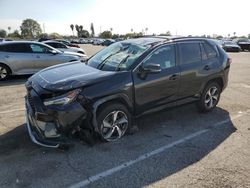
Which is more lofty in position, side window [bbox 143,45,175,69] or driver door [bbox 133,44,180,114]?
side window [bbox 143,45,175,69]

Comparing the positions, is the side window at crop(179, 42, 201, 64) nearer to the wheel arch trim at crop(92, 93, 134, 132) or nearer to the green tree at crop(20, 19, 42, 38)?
the wheel arch trim at crop(92, 93, 134, 132)

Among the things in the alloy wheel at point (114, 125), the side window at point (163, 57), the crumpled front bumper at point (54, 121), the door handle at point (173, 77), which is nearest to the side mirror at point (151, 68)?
the side window at point (163, 57)

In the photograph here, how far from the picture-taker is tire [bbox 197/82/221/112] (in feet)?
20.4

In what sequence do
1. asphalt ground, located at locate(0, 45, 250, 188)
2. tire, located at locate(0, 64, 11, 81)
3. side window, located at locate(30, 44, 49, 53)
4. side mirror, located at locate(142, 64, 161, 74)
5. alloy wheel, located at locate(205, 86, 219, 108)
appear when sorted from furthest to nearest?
1. side window, located at locate(30, 44, 49, 53)
2. tire, located at locate(0, 64, 11, 81)
3. alloy wheel, located at locate(205, 86, 219, 108)
4. side mirror, located at locate(142, 64, 161, 74)
5. asphalt ground, located at locate(0, 45, 250, 188)

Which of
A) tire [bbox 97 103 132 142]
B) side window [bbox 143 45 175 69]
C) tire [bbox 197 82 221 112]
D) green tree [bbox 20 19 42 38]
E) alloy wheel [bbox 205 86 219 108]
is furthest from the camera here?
green tree [bbox 20 19 42 38]

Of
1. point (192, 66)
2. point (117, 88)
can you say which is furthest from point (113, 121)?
point (192, 66)

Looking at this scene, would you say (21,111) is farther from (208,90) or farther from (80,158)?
(208,90)

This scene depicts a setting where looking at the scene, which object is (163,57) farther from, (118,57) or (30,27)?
(30,27)

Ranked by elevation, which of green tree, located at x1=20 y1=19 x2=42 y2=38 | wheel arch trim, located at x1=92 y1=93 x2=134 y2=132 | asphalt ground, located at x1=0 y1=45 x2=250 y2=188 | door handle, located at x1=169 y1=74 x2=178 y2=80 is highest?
door handle, located at x1=169 y1=74 x2=178 y2=80

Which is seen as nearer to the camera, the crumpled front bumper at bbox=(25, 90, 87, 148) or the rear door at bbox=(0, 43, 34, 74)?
the crumpled front bumper at bbox=(25, 90, 87, 148)

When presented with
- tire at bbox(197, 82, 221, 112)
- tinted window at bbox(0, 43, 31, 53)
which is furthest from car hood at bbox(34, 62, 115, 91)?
tinted window at bbox(0, 43, 31, 53)

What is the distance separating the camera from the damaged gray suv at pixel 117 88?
423 centimetres

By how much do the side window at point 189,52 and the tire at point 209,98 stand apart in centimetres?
76

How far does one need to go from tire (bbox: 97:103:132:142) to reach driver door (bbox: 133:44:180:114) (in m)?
0.31
